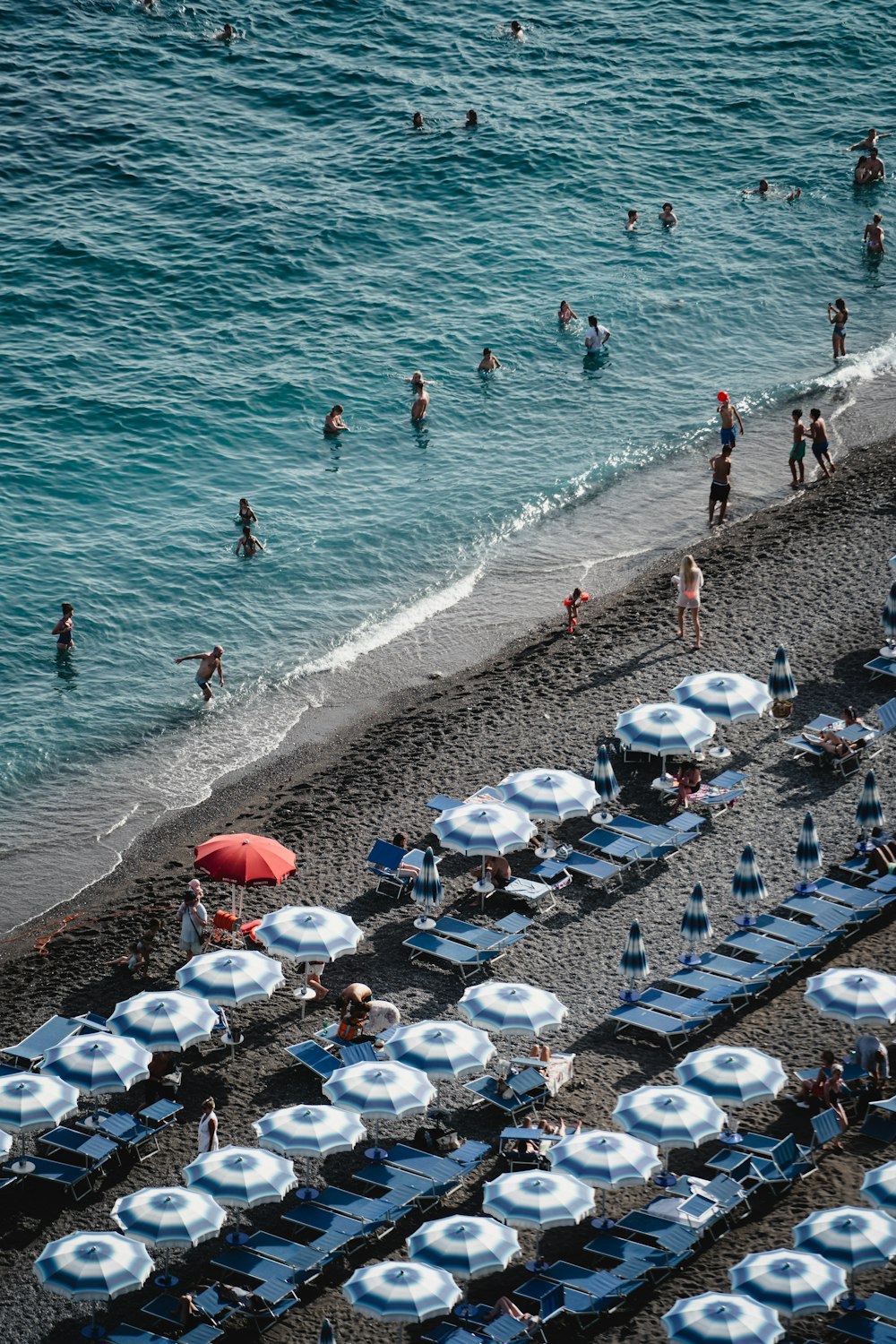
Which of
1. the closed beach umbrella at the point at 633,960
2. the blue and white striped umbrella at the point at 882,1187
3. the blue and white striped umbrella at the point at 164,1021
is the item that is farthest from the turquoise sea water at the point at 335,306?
the blue and white striped umbrella at the point at 882,1187

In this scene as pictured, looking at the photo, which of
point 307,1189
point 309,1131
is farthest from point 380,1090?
point 307,1189

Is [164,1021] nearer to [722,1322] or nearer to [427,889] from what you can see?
[427,889]

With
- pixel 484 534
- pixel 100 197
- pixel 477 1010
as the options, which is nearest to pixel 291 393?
pixel 484 534

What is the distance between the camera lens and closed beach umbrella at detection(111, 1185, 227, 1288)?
18.8m

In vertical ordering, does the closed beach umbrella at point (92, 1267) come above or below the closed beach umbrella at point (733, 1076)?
below

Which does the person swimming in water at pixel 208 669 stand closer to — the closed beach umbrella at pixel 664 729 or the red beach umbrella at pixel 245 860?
the red beach umbrella at pixel 245 860

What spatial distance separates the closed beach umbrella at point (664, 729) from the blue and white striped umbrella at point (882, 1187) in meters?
9.15

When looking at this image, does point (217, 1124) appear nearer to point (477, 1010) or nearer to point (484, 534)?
point (477, 1010)

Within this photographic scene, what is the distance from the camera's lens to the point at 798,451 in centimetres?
3741

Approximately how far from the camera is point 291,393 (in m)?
42.4

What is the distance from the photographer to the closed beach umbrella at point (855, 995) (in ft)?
69.4

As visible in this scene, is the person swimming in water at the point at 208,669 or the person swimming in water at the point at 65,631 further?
the person swimming in water at the point at 65,631

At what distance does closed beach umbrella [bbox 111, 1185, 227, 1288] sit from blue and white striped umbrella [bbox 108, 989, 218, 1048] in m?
2.82

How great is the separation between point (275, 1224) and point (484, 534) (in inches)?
775
